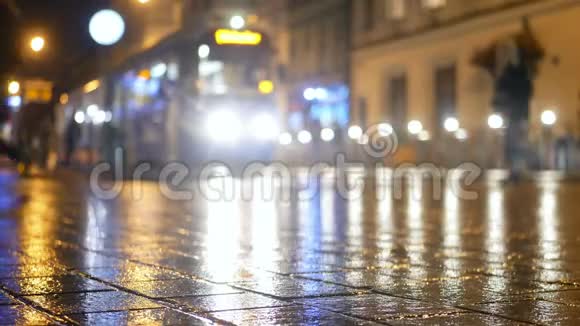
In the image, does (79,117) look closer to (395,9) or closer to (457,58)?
(457,58)

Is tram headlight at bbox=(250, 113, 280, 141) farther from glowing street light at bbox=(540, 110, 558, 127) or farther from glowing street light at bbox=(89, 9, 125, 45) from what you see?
glowing street light at bbox=(89, 9, 125, 45)

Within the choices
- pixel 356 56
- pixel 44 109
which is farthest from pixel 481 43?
pixel 44 109

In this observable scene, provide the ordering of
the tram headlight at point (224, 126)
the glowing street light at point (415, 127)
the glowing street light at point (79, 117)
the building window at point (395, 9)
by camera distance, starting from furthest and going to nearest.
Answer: the building window at point (395, 9)
the glowing street light at point (415, 127)
the glowing street light at point (79, 117)
the tram headlight at point (224, 126)

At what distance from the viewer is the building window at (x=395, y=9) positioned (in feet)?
140

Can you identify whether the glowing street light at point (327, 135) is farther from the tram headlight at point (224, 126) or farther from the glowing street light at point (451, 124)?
the tram headlight at point (224, 126)

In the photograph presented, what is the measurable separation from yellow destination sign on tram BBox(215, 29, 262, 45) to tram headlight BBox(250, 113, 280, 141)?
2.01 meters

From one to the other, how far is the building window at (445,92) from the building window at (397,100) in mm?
2433

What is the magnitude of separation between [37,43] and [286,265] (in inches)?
147

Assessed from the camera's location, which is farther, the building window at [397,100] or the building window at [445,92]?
the building window at [397,100]

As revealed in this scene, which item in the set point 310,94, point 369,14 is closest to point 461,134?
point 369,14

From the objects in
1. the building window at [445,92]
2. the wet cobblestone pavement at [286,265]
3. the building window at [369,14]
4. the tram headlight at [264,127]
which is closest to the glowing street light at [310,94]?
the building window at [369,14]

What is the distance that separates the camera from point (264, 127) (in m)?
29.4

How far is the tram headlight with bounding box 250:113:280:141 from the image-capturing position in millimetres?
28984

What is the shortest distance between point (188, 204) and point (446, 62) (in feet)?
79.7
